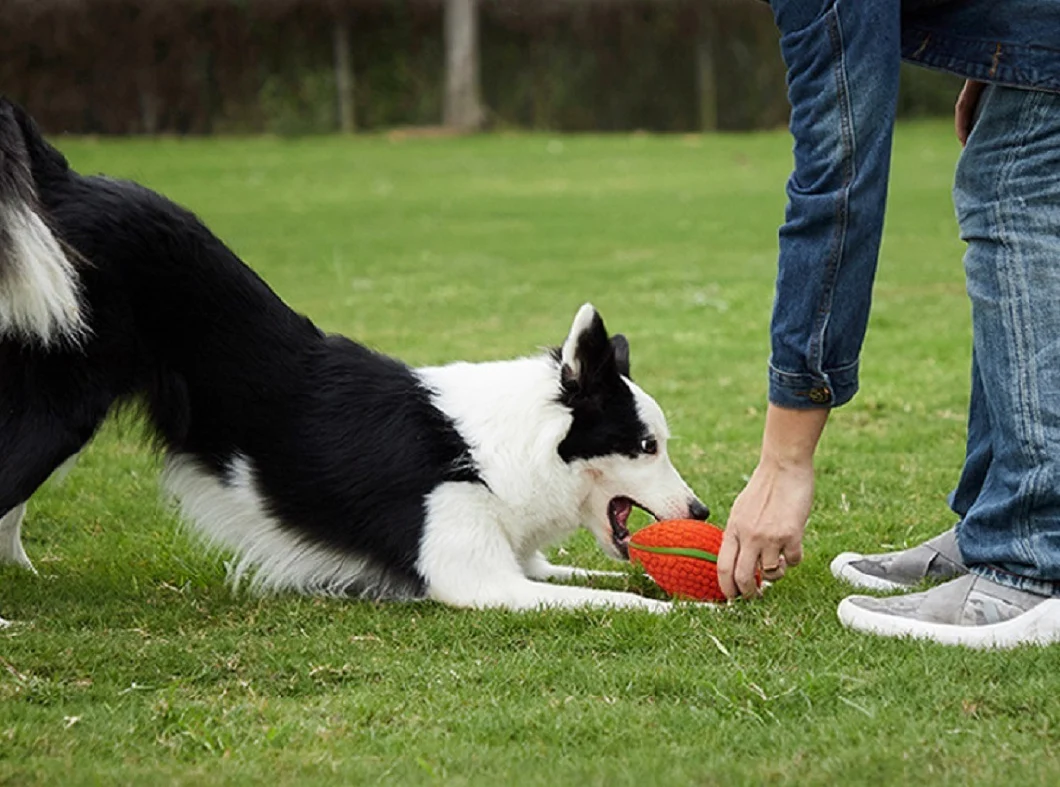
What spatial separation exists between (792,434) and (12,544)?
8.12ft

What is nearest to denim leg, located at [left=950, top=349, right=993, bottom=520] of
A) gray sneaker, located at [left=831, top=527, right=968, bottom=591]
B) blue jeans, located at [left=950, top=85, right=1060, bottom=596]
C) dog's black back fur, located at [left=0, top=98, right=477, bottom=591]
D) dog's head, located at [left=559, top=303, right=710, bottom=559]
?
gray sneaker, located at [left=831, top=527, right=968, bottom=591]

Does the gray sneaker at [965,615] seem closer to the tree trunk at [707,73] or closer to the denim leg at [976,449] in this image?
the denim leg at [976,449]

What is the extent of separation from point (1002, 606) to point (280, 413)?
1.95 meters

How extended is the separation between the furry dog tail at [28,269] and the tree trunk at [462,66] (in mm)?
23469

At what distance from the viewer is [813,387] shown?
312 centimetres

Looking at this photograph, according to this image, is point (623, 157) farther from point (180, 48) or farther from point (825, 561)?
point (825, 561)

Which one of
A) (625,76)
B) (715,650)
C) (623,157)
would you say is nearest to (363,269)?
(715,650)

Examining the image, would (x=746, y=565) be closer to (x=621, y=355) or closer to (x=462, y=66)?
(x=621, y=355)

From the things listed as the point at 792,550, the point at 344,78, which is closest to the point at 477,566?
the point at 792,550

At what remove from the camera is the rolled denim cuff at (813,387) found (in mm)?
3117

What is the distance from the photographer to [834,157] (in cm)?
306

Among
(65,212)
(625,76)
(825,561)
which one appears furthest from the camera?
(625,76)

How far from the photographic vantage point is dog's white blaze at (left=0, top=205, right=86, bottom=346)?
372cm

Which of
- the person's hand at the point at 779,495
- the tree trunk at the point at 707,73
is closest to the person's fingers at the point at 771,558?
the person's hand at the point at 779,495
